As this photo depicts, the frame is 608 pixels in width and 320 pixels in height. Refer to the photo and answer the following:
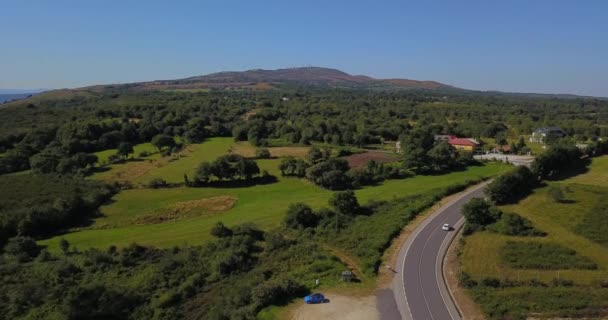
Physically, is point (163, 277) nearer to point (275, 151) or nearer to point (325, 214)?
point (325, 214)

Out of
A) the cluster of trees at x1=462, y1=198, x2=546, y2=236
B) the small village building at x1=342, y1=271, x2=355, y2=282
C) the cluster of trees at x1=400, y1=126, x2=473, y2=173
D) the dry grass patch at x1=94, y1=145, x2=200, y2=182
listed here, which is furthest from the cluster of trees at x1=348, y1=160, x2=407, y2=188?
the dry grass patch at x1=94, y1=145, x2=200, y2=182

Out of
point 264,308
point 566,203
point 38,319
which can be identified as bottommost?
point 38,319

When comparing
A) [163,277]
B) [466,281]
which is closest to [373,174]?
[466,281]

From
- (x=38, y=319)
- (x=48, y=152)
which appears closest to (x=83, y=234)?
(x=38, y=319)

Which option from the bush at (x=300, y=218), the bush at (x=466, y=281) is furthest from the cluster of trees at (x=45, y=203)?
the bush at (x=466, y=281)

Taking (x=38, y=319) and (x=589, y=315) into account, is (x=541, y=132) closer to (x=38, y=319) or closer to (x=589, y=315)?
(x=589, y=315)

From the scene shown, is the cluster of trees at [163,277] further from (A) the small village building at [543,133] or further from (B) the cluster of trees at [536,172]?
(A) the small village building at [543,133]
